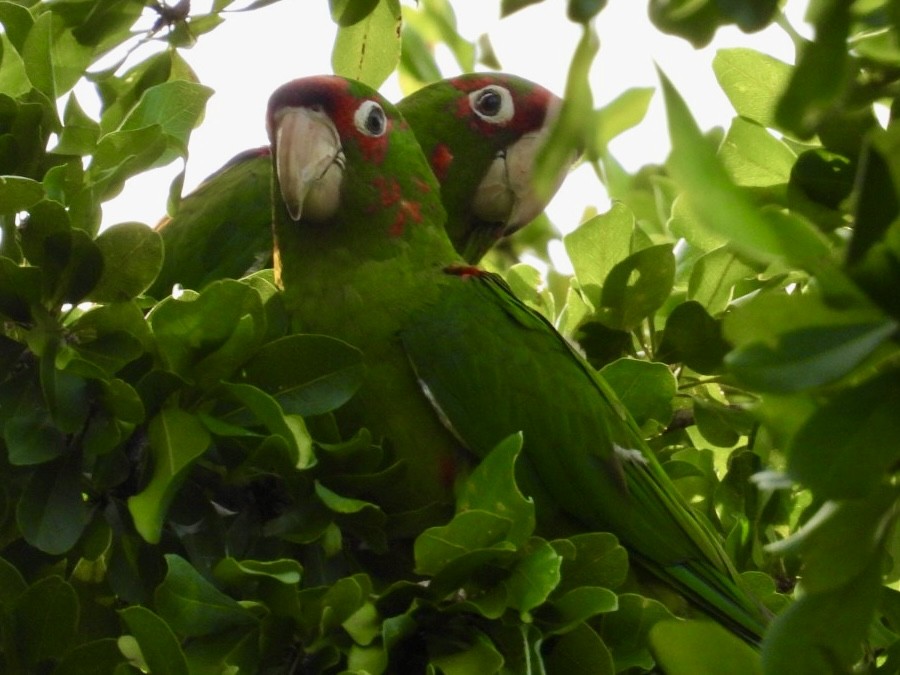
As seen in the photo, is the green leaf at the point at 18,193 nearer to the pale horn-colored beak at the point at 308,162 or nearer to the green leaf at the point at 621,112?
the pale horn-colored beak at the point at 308,162

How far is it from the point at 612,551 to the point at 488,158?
4.22ft

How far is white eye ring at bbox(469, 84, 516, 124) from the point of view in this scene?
2398 millimetres

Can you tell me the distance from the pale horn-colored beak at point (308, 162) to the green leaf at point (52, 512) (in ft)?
2.20

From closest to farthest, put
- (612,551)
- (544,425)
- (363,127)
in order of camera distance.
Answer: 1. (612,551)
2. (544,425)
3. (363,127)

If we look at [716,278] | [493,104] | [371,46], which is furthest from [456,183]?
[371,46]

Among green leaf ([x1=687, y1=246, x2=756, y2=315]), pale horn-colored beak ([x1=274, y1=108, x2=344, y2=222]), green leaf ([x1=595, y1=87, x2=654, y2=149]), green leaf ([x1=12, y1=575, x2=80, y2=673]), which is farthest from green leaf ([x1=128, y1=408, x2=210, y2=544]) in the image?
green leaf ([x1=687, y1=246, x2=756, y2=315])

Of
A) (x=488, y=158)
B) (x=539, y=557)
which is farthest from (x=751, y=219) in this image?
(x=488, y=158)

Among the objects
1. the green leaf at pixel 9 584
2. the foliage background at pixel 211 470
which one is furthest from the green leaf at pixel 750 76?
the green leaf at pixel 9 584

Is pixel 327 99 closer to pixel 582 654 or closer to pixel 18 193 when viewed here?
pixel 18 193

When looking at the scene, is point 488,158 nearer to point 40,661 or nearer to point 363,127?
point 363,127

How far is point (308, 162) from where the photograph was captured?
1.76 meters

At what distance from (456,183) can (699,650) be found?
5.65ft

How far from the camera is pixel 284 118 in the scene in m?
1.77

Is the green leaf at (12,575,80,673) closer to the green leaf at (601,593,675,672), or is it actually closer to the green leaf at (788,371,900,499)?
the green leaf at (601,593,675,672)
